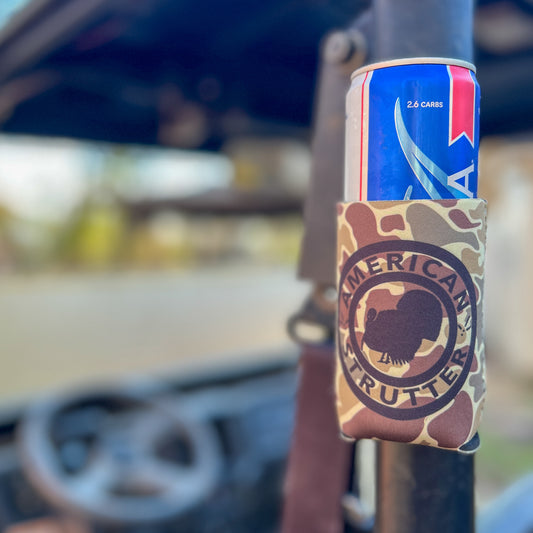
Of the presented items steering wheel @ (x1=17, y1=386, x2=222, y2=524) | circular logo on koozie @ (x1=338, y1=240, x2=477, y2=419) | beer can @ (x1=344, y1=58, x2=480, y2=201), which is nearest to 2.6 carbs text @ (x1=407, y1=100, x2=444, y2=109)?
beer can @ (x1=344, y1=58, x2=480, y2=201)

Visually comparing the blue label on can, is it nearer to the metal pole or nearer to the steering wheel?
the metal pole

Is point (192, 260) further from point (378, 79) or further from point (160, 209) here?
point (378, 79)

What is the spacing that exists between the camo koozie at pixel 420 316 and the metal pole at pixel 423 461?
0.25 feet

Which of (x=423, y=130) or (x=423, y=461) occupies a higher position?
(x=423, y=130)

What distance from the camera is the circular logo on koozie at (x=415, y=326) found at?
445 mm

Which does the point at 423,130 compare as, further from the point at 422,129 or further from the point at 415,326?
the point at 415,326

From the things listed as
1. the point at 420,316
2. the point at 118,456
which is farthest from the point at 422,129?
the point at 118,456

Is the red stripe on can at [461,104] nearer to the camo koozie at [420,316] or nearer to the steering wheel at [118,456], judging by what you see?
the camo koozie at [420,316]

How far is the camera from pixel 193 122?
2174 mm

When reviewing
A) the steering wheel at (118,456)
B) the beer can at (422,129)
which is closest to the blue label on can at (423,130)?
the beer can at (422,129)

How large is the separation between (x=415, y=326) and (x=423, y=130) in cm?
15

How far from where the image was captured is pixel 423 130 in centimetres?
45

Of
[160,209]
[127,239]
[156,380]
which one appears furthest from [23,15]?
[127,239]

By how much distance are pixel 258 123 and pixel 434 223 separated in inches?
68.3
